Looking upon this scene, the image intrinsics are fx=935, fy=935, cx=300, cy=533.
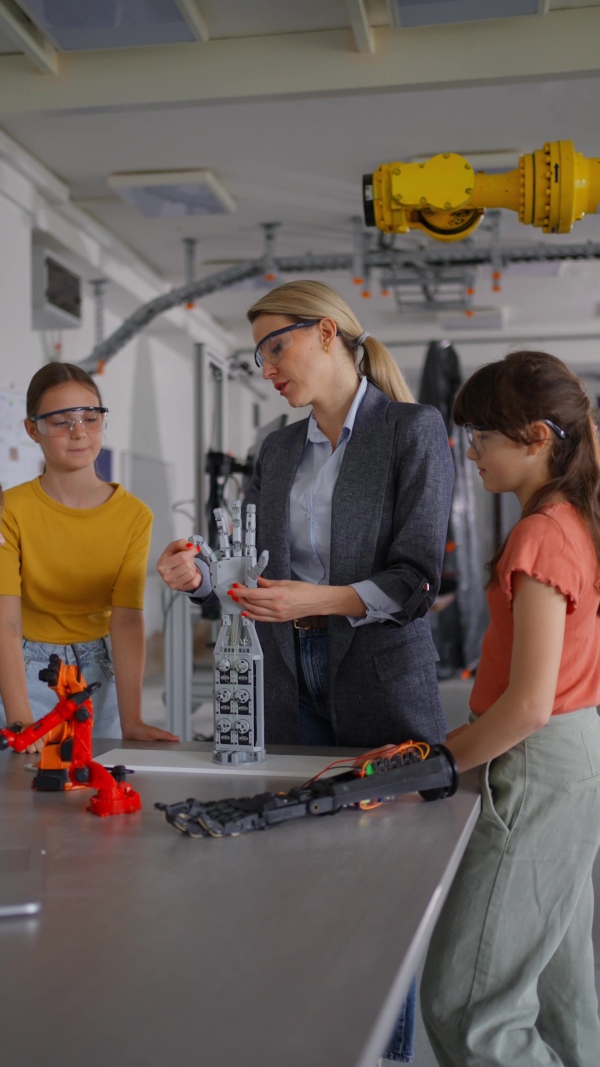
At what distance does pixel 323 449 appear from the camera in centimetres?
167

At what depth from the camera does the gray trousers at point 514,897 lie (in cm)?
118

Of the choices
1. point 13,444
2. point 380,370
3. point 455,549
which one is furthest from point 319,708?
point 455,549

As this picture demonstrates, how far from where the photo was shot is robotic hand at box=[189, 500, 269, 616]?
1.32 m

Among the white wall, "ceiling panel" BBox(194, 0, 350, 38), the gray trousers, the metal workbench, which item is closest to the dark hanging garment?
the white wall

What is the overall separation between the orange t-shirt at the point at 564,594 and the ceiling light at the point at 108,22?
118 inches

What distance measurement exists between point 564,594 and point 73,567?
97cm

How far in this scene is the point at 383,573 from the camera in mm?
1428

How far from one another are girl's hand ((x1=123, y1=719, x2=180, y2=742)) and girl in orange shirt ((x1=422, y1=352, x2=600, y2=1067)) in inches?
21.5

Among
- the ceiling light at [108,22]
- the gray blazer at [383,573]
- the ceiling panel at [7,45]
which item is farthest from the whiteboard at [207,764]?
the ceiling panel at [7,45]

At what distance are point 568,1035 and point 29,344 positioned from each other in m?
4.65

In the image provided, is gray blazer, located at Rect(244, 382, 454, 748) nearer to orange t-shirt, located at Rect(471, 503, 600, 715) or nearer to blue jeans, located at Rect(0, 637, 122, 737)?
orange t-shirt, located at Rect(471, 503, 600, 715)

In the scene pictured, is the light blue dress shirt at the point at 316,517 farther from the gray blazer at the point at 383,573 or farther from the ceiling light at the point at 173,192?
the ceiling light at the point at 173,192

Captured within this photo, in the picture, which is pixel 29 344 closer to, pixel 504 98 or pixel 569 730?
pixel 504 98

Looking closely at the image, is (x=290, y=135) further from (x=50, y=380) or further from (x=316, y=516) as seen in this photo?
(x=316, y=516)
